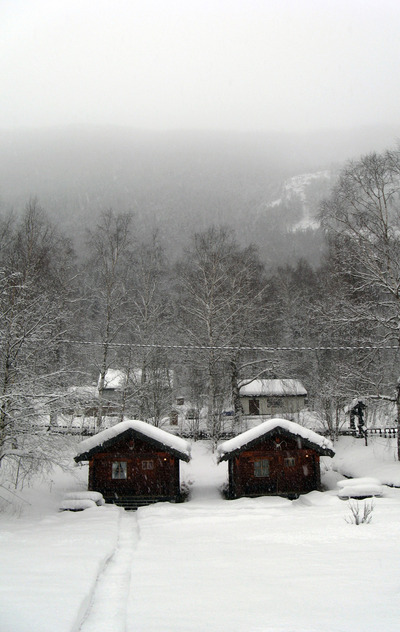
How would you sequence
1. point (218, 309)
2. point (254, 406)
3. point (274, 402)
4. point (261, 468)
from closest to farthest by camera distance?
point (261, 468)
point (218, 309)
point (274, 402)
point (254, 406)

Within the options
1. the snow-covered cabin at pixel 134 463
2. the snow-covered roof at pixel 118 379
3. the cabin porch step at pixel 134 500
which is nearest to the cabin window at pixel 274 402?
the snow-covered roof at pixel 118 379

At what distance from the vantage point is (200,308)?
1184 inches

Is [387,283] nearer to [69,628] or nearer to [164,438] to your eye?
[164,438]

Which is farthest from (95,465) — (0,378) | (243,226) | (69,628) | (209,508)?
(243,226)

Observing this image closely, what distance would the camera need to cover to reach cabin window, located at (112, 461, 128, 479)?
22.0m

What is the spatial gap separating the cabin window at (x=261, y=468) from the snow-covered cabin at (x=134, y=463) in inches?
141

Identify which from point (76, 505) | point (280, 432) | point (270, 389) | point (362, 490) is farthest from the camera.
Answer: point (270, 389)

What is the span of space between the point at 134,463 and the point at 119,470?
0.77m

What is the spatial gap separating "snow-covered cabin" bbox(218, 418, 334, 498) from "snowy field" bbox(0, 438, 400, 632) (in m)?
3.84

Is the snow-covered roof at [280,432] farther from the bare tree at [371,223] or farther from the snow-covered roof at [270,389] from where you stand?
the snow-covered roof at [270,389]

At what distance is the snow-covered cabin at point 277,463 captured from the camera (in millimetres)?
21750

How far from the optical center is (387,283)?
19.9 m

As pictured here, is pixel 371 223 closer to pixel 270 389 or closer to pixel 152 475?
pixel 152 475

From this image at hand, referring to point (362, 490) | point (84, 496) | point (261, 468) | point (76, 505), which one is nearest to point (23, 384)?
point (76, 505)
